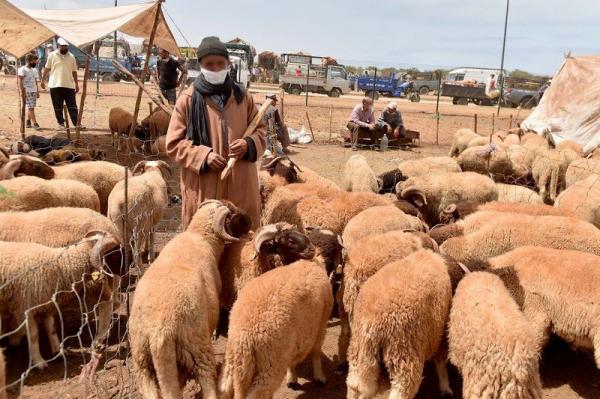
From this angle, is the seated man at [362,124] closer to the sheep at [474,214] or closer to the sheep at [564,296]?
the sheep at [474,214]

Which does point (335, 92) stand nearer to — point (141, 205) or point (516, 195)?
point (516, 195)

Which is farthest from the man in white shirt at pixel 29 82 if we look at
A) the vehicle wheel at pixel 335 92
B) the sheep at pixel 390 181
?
the vehicle wheel at pixel 335 92

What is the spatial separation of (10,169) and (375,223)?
4.87m

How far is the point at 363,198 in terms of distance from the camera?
6379 mm

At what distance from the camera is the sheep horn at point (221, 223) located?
473 centimetres

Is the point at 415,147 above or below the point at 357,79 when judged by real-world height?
below

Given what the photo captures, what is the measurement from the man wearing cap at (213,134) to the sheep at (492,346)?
2286 millimetres

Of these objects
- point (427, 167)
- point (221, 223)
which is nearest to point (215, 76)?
point (221, 223)

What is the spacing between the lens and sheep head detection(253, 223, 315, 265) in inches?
179

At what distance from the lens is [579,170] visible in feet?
31.8

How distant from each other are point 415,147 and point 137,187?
12215 mm

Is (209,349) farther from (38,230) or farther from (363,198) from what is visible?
(363,198)

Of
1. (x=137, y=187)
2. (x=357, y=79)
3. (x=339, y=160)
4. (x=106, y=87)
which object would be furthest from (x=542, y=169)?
(x=357, y=79)

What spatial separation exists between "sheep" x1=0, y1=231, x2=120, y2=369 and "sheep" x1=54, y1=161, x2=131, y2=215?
2.86 meters
